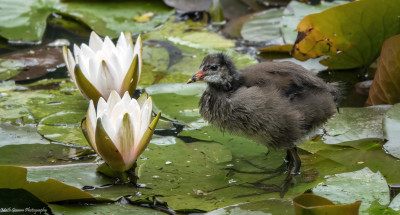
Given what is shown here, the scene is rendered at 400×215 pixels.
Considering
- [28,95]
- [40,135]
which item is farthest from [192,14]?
[40,135]

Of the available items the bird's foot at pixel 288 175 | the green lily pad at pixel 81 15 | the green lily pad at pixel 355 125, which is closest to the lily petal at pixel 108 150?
the bird's foot at pixel 288 175

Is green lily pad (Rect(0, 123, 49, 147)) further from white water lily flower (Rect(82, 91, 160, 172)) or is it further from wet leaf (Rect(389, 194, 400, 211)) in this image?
wet leaf (Rect(389, 194, 400, 211))

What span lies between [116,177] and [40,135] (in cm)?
68

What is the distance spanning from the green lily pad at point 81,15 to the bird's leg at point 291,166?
2252mm

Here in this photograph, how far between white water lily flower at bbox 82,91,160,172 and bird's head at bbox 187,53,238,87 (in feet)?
1.55

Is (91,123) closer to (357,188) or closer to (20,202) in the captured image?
(20,202)

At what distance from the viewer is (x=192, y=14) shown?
5.46 meters

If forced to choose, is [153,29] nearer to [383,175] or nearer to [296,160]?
[296,160]

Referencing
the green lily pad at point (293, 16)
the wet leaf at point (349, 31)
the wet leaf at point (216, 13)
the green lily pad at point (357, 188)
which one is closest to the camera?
the green lily pad at point (357, 188)

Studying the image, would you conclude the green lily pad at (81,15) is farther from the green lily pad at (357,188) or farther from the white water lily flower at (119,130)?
the green lily pad at (357,188)

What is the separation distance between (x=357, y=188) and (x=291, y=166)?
0.54 meters

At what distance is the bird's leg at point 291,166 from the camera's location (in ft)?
9.76

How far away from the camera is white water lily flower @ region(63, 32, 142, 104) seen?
3254 millimetres

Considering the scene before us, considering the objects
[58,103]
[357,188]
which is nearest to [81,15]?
[58,103]
